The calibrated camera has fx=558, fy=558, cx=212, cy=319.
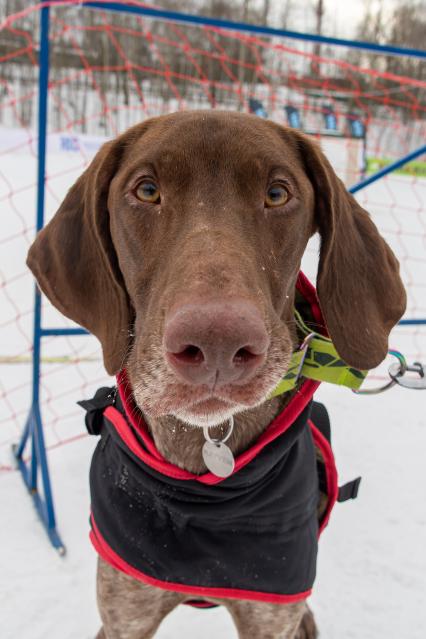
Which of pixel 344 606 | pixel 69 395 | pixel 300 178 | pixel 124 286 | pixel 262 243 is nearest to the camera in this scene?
pixel 262 243

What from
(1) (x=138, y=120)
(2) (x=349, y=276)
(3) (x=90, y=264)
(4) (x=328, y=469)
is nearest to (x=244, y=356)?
(2) (x=349, y=276)

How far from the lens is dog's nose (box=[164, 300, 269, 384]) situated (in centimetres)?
106

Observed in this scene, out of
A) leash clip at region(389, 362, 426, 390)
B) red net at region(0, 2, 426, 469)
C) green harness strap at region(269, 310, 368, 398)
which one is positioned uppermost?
green harness strap at region(269, 310, 368, 398)

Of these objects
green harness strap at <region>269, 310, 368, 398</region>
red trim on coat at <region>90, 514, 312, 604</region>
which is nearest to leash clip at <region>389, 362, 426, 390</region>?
green harness strap at <region>269, 310, 368, 398</region>

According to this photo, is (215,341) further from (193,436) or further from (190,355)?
(193,436)

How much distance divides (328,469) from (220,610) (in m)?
1.05

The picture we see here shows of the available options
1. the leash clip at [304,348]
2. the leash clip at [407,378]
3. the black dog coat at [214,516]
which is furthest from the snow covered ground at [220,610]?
the leash clip at [304,348]

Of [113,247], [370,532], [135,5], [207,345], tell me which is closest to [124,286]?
[113,247]

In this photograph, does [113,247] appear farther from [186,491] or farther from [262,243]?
[186,491]

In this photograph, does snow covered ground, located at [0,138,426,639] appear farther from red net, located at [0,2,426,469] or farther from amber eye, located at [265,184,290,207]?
amber eye, located at [265,184,290,207]

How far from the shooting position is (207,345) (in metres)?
1.06

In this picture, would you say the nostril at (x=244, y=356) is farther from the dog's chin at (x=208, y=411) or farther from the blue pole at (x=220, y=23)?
the blue pole at (x=220, y=23)

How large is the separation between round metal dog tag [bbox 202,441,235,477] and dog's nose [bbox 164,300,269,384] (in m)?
0.56

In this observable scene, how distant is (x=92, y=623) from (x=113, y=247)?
5.87 feet
